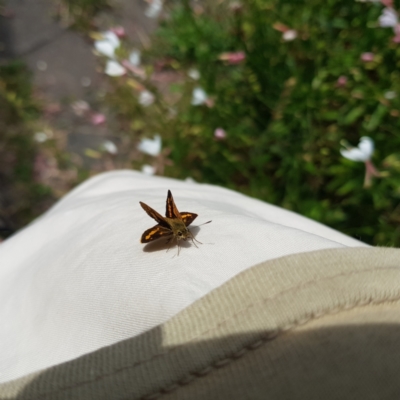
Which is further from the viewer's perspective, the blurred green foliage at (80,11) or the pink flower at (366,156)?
the blurred green foliage at (80,11)

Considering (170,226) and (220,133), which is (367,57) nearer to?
(220,133)

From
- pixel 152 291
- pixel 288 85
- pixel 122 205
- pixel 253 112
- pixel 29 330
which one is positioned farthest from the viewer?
pixel 253 112

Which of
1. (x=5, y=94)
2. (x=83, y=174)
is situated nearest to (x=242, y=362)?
(x=83, y=174)

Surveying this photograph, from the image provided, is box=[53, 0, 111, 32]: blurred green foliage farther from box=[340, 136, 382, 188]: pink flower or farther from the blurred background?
box=[340, 136, 382, 188]: pink flower

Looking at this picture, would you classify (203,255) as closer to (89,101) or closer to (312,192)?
(312,192)

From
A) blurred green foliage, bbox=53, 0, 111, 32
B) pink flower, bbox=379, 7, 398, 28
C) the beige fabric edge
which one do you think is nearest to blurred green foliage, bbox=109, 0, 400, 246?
pink flower, bbox=379, 7, 398, 28

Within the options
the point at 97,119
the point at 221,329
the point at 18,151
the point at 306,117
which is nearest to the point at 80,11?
the point at 97,119

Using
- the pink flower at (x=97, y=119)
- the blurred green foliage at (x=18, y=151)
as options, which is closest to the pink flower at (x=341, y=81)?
the pink flower at (x=97, y=119)

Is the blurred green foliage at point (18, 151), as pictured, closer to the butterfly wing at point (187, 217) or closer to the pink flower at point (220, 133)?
the pink flower at point (220, 133)
